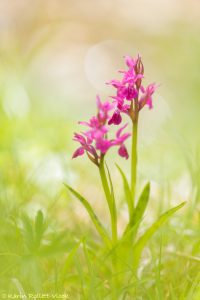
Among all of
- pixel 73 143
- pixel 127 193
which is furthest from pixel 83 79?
pixel 127 193

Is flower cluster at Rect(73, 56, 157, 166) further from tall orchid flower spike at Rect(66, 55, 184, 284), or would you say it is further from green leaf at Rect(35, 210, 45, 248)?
green leaf at Rect(35, 210, 45, 248)

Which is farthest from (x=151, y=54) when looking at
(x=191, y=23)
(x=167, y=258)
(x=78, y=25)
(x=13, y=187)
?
(x=167, y=258)

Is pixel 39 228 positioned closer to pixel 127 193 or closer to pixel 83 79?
pixel 127 193

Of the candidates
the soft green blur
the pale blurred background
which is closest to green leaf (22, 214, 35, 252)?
the soft green blur

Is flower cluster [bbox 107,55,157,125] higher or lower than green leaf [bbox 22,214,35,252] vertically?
higher

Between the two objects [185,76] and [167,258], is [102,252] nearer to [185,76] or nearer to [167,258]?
[167,258]

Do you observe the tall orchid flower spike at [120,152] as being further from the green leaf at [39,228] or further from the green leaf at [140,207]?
the green leaf at [39,228]

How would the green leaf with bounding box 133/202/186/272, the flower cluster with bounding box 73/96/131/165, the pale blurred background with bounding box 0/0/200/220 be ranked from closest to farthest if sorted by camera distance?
the flower cluster with bounding box 73/96/131/165
the green leaf with bounding box 133/202/186/272
the pale blurred background with bounding box 0/0/200/220
